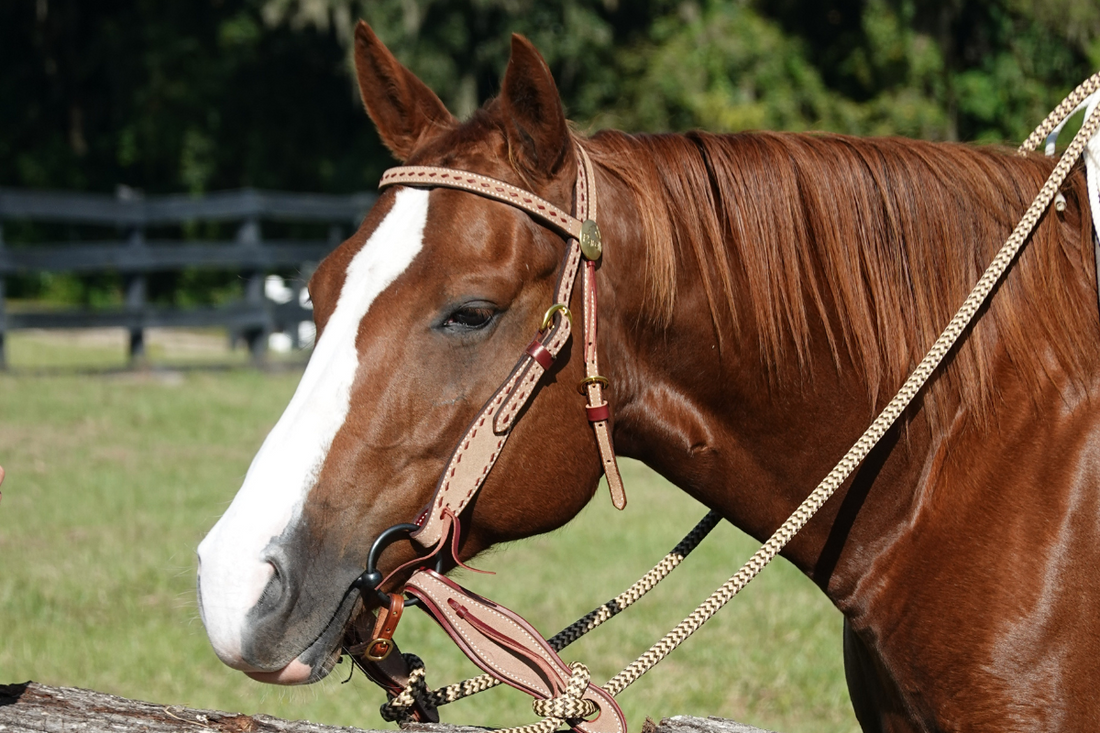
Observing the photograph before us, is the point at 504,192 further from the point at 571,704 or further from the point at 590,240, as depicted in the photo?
the point at 571,704

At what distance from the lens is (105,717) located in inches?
71.9

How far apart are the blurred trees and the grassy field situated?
26.5 feet

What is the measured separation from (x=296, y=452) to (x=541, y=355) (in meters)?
0.42

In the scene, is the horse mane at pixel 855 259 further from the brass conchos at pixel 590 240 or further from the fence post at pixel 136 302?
the fence post at pixel 136 302

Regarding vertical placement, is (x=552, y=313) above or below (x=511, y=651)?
above

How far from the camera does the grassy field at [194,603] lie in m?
4.06

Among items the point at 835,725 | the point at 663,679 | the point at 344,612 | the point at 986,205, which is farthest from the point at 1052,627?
the point at 663,679

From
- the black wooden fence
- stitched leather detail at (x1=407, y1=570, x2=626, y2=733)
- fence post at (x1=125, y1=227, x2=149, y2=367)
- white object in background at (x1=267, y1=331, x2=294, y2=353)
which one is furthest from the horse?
white object in background at (x1=267, y1=331, x2=294, y2=353)

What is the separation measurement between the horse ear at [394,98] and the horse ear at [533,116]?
270 mm

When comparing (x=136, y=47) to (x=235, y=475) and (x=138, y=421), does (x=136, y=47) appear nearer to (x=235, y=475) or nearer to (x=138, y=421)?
(x=138, y=421)

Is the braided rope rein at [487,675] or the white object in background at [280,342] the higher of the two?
the braided rope rein at [487,675]

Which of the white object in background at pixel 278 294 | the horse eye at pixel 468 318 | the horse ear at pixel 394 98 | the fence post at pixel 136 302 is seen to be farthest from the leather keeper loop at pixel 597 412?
the white object in background at pixel 278 294

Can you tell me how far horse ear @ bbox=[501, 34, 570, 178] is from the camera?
1773 millimetres

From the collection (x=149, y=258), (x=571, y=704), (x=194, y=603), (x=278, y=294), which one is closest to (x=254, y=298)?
(x=149, y=258)
